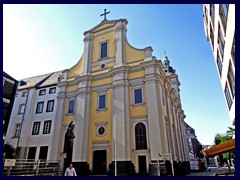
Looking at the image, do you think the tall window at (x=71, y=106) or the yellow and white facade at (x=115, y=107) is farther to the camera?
the tall window at (x=71, y=106)

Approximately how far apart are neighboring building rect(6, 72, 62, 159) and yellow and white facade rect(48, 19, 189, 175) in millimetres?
2313

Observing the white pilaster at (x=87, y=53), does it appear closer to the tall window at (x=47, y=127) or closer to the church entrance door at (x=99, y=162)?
the tall window at (x=47, y=127)

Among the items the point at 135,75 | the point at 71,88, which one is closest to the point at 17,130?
the point at 71,88

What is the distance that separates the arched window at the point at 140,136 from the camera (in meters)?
18.1

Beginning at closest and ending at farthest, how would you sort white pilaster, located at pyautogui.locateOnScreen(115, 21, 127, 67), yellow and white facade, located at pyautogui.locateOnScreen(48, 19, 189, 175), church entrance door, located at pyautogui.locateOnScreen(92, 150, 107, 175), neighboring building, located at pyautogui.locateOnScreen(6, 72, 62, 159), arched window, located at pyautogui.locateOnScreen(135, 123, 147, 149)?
yellow and white facade, located at pyautogui.locateOnScreen(48, 19, 189, 175)
arched window, located at pyautogui.locateOnScreen(135, 123, 147, 149)
church entrance door, located at pyautogui.locateOnScreen(92, 150, 107, 175)
white pilaster, located at pyautogui.locateOnScreen(115, 21, 127, 67)
neighboring building, located at pyautogui.locateOnScreen(6, 72, 62, 159)

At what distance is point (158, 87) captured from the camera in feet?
64.0

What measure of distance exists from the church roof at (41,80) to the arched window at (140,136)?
15301 millimetres

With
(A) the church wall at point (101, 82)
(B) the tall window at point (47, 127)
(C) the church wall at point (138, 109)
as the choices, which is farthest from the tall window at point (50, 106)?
(C) the church wall at point (138, 109)

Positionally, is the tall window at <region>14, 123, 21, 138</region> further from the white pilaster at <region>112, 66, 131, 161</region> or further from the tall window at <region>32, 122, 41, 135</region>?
the white pilaster at <region>112, 66, 131, 161</region>

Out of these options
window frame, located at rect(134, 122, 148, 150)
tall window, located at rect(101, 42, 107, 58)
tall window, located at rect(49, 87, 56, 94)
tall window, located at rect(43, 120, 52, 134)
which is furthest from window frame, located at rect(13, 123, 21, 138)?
window frame, located at rect(134, 122, 148, 150)

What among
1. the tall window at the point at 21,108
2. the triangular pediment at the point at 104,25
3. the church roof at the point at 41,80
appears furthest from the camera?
the church roof at the point at 41,80

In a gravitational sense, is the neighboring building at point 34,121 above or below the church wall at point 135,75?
below

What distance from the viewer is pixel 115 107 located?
20078 mm

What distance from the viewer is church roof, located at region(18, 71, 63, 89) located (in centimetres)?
→ 2892
